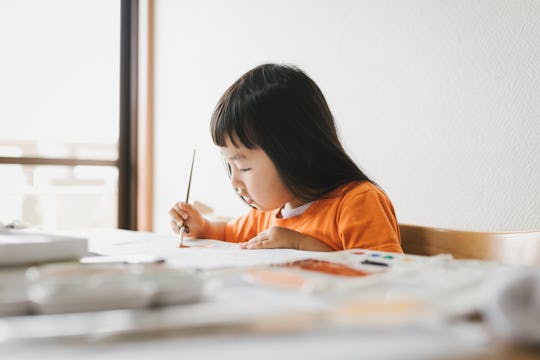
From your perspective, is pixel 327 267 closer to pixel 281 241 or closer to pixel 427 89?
pixel 281 241

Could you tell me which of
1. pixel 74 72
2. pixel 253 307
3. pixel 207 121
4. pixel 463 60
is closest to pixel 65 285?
pixel 253 307

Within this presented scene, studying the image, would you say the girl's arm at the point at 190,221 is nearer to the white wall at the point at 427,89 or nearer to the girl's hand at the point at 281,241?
the girl's hand at the point at 281,241

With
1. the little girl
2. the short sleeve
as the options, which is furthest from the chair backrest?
the little girl

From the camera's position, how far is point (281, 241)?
747mm

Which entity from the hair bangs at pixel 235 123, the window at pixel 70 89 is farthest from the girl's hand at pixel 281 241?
the window at pixel 70 89

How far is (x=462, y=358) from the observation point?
0.73ft

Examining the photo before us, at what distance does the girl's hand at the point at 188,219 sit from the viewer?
41.2 inches

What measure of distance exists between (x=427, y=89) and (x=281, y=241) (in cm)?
81

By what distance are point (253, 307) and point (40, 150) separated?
2.44m

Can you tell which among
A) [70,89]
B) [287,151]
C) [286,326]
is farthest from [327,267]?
[70,89]

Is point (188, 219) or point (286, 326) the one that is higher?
point (286, 326)

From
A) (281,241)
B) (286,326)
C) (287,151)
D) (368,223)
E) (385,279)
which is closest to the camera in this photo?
(286,326)

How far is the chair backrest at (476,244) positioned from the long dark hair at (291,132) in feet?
0.60

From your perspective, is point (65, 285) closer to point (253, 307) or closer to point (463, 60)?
point (253, 307)
